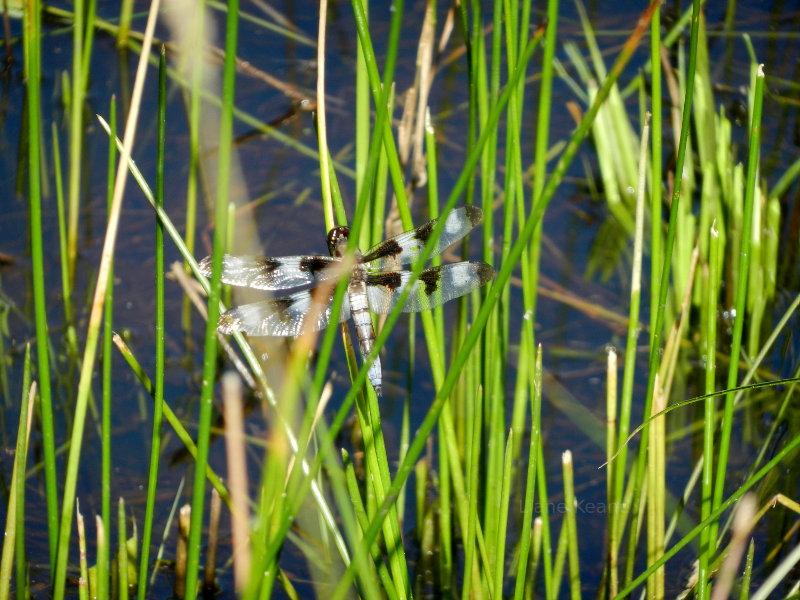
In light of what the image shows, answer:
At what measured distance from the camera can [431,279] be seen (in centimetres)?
174

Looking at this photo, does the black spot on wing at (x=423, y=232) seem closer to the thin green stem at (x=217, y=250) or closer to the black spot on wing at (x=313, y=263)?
the black spot on wing at (x=313, y=263)

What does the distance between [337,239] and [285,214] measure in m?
1.33

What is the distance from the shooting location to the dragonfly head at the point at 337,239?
1.57m

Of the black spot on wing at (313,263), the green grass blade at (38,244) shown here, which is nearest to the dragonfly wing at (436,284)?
the black spot on wing at (313,263)

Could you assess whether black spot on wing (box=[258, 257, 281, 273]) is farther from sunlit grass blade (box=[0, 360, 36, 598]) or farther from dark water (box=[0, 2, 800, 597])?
dark water (box=[0, 2, 800, 597])

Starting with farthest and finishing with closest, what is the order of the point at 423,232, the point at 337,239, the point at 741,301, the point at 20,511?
the point at 423,232 < the point at 337,239 < the point at 20,511 < the point at 741,301

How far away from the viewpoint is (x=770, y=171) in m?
2.90

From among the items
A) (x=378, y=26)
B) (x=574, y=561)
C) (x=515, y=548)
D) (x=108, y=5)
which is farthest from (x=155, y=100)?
(x=574, y=561)

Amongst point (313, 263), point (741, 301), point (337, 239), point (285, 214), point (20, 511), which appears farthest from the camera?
point (285, 214)

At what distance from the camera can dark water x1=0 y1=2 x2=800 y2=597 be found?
2293 mm

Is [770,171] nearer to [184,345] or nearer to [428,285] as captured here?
A: [428,285]

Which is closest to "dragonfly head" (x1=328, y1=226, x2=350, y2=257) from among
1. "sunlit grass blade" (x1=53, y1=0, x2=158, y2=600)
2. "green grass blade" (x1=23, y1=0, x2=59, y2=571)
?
"sunlit grass blade" (x1=53, y1=0, x2=158, y2=600)

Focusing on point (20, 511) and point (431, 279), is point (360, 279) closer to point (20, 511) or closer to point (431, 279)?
point (431, 279)

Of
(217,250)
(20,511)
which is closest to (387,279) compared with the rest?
(20,511)
